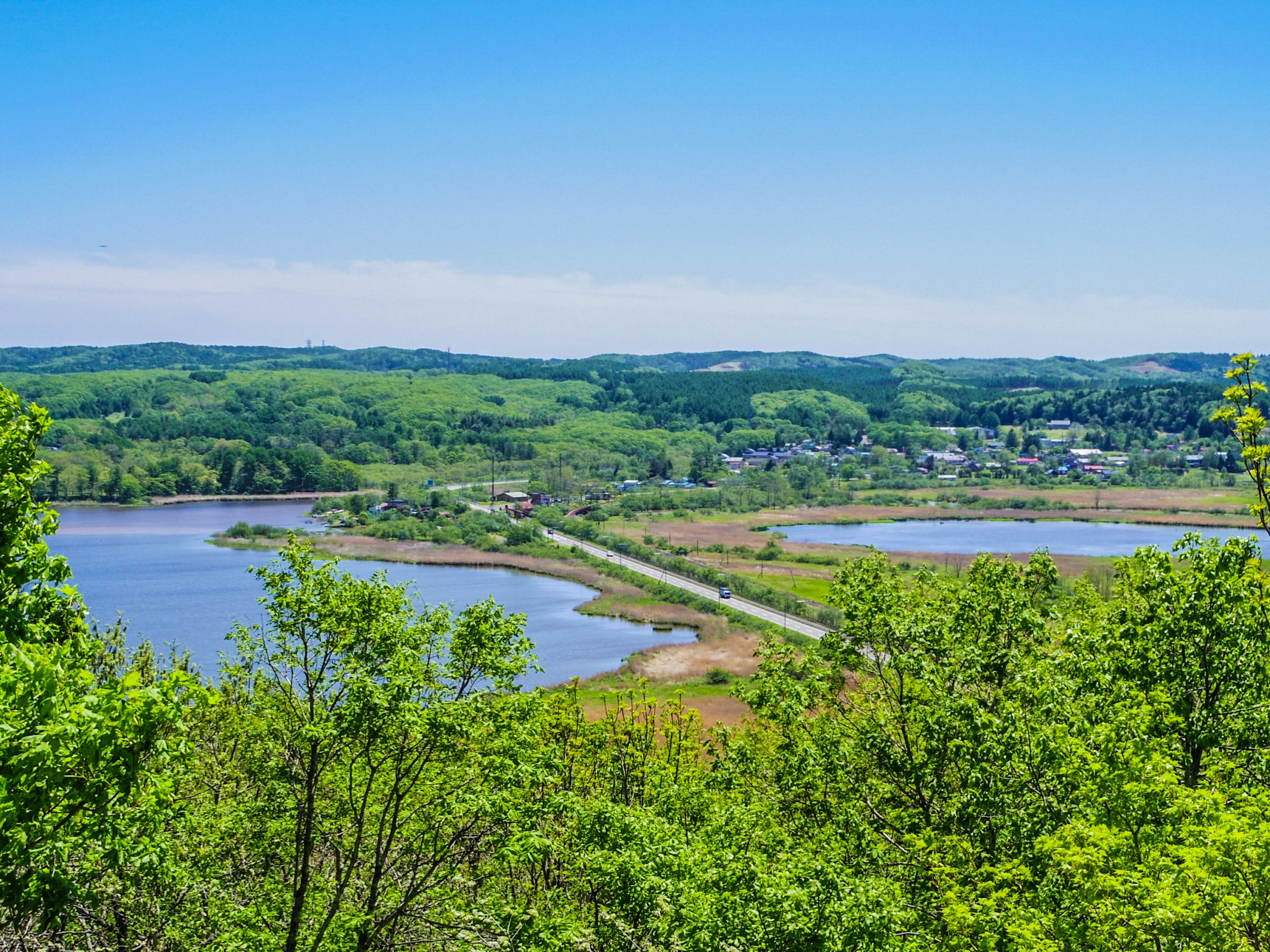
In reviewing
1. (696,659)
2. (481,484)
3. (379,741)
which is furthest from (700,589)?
(481,484)

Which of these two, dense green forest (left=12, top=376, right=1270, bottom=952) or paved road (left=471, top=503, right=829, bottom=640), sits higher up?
dense green forest (left=12, top=376, right=1270, bottom=952)

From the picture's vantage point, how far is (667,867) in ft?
29.6

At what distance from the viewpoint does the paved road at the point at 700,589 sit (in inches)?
2066

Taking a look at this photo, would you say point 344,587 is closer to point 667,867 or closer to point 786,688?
point 667,867

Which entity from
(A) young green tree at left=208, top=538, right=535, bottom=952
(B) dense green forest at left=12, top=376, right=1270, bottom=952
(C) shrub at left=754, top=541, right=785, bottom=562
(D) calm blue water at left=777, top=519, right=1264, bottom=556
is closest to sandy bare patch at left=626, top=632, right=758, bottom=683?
(C) shrub at left=754, top=541, right=785, bottom=562

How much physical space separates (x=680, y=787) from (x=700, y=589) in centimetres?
5317

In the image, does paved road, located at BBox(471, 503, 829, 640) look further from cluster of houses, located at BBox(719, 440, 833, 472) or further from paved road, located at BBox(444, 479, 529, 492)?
cluster of houses, located at BBox(719, 440, 833, 472)

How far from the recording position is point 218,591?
197 feet

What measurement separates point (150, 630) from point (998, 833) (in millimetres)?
48533

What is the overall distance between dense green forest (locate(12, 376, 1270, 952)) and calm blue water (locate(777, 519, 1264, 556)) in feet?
225

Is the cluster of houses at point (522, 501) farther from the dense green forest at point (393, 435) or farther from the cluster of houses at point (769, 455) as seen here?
the cluster of houses at point (769, 455)

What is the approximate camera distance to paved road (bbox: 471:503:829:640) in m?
52.5

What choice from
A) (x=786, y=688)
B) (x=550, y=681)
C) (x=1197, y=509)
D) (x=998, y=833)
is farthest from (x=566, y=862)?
(x=1197, y=509)

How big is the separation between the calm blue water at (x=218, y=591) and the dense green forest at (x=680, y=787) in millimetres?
22342
